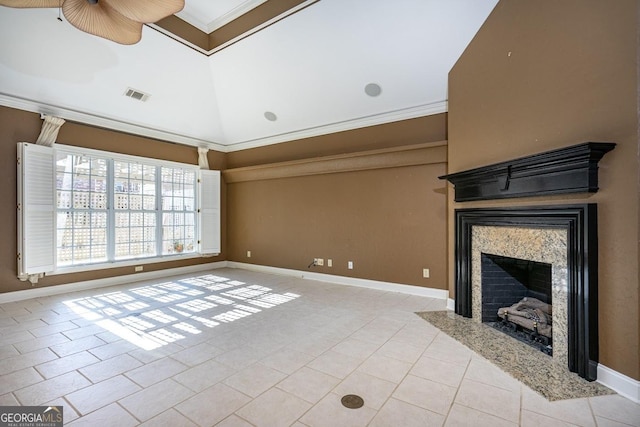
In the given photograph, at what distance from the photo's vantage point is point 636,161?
75.8 inches

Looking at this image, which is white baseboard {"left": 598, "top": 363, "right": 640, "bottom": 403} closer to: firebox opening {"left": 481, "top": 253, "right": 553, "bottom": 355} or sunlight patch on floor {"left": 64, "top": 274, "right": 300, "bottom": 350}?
firebox opening {"left": 481, "top": 253, "right": 553, "bottom": 355}

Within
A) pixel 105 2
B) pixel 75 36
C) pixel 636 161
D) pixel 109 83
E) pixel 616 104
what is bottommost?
pixel 636 161

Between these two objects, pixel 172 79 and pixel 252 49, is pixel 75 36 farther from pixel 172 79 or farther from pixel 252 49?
pixel 252 49

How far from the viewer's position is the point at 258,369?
237cm

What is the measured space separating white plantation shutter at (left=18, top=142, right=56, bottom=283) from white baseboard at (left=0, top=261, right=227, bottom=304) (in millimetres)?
244

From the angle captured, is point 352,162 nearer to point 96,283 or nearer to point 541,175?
point 541,175

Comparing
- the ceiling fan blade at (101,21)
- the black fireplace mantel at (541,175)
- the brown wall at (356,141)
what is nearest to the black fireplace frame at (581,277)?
the black fireplace mantel at (541,175)

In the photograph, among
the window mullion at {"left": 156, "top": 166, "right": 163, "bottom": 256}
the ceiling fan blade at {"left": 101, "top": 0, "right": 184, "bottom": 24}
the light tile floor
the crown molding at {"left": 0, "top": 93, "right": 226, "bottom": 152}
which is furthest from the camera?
the window mullion at {"left": 156, "top": 166, "right": 163, "bottom": 256}

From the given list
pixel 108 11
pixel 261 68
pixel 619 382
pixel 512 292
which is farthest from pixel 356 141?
pixel 619 382

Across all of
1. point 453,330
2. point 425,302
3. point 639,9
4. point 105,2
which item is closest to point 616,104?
point 639,9

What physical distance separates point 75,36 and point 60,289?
364 centimetres

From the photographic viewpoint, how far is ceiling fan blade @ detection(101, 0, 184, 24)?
2.08 m

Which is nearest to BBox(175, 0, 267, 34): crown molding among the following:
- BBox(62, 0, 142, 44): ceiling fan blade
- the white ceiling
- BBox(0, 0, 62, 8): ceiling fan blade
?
the white ceiling

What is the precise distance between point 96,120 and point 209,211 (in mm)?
2536
